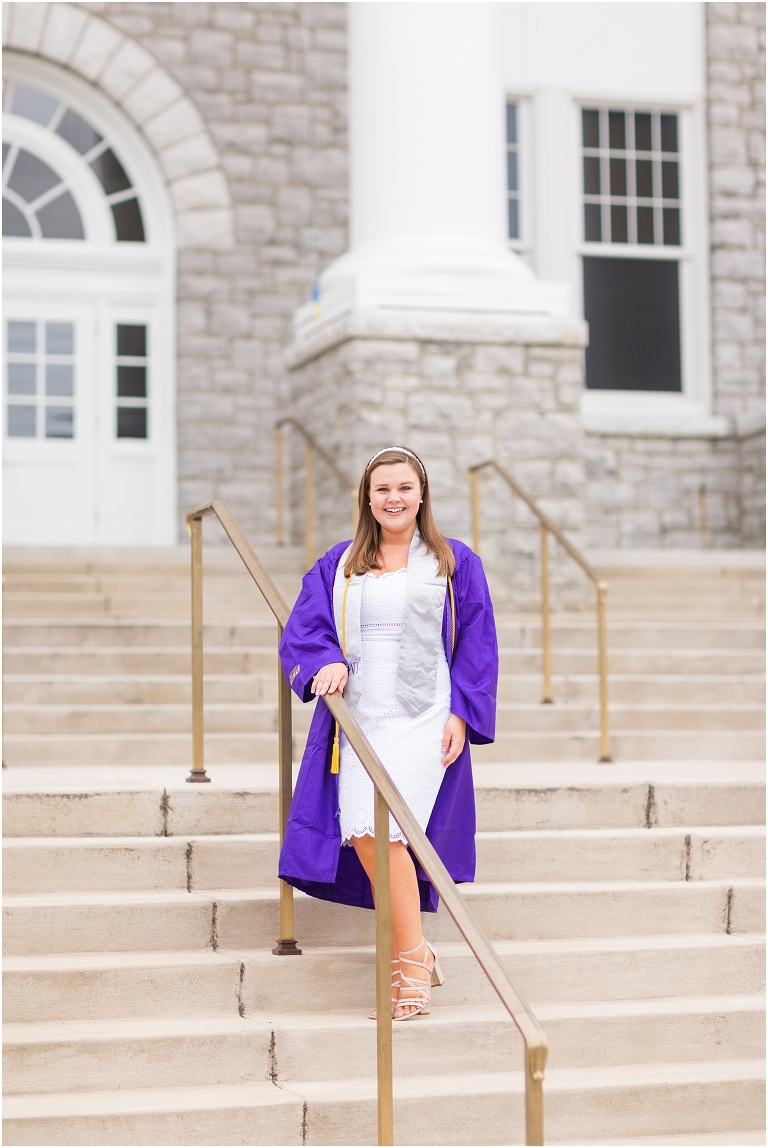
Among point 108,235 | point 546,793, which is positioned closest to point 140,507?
point 108,235

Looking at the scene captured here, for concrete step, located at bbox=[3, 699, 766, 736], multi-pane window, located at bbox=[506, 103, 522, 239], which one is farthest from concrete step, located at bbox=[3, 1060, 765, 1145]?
multi-pane window, located at bbox=[506, 103, 522, 239]

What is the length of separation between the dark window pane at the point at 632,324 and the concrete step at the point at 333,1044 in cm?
811

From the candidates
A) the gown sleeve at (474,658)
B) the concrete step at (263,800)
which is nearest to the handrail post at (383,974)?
the gown sleeve at (474,658)

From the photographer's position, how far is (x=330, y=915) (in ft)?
14.3

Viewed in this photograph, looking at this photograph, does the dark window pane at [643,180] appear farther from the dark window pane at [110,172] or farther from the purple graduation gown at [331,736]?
the purple graduation gown at [331,736]

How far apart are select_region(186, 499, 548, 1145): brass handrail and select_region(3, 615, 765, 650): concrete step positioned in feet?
5.57

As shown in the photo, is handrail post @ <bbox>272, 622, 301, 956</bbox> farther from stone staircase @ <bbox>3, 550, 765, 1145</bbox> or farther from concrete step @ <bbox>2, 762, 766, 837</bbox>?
concrete step @ <bbox>2, 762, 766, 837</bbox>

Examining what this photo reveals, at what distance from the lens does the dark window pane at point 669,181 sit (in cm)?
1202

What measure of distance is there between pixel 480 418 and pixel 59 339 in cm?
423

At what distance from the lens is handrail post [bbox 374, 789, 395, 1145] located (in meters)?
3.47

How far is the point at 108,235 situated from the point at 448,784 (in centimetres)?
847

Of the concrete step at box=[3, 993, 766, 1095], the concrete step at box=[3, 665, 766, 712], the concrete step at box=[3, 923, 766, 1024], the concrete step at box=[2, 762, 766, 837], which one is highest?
the concrete step at box=[3, 665, 766, 712]

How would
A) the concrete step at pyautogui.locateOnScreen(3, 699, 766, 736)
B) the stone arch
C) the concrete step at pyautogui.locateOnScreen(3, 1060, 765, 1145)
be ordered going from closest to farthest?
the concrete step at pyautogui.locateOnScreen(3, 1060, 765, 1145)
the concrete step at pyautogui.locateOnScreen(3, 699, 766, 736)
the stone arch

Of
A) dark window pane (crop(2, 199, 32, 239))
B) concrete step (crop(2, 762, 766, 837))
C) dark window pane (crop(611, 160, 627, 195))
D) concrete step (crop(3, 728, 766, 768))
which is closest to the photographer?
concrete step (crop(2, 762, 766, 837))
